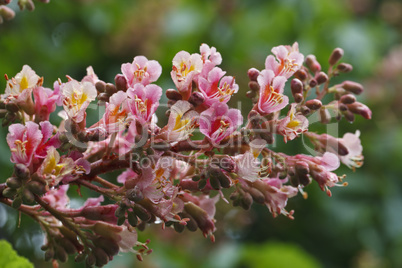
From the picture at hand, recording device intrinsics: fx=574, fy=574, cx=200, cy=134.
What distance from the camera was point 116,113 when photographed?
1362mm

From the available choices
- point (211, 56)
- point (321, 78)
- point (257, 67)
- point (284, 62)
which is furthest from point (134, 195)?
point (257, 67)

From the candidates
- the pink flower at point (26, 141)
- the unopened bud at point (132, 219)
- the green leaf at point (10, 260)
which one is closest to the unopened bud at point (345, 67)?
the unopened bud at point (132, 219)

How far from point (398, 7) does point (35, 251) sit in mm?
4484

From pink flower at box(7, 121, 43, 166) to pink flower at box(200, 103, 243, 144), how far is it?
0.39 metres

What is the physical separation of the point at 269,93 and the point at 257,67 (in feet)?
8.95

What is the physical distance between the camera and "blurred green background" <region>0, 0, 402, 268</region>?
3779 millimetres

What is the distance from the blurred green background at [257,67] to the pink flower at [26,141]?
2046mm

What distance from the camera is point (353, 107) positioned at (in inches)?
62.9

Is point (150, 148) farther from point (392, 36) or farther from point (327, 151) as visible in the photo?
point (392, 36)

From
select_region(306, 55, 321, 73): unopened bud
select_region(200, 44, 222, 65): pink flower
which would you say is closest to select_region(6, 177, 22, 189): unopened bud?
select_region(200, 44, 222, 65): pink flower

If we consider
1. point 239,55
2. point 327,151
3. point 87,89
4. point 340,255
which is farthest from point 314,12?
point 87,89

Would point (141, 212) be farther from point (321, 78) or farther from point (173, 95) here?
point (321, 78)

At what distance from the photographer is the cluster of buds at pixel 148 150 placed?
1.34 m

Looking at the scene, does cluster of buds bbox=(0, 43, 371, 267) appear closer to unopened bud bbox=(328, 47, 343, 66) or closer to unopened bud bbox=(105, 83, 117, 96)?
unopened bud bbox=(105, 83, 117, 96)
